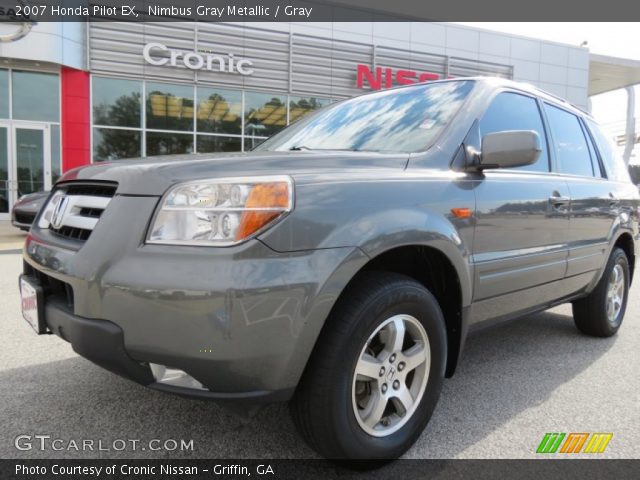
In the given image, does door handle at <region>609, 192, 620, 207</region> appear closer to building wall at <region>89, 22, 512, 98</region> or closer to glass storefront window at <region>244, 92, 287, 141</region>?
glass storefront window at <region>244, 92, 287, 141</region>

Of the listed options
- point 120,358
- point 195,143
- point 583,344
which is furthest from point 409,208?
point 195,143

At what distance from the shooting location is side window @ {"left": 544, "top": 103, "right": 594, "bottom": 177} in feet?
11.1

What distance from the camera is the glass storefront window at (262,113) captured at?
50.4 ft

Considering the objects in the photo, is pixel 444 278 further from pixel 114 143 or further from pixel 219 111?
pixel 219 111

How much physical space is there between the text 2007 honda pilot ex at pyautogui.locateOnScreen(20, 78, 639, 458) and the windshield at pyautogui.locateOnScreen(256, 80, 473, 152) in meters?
0.01

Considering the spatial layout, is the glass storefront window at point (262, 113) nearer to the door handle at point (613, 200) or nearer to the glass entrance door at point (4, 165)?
the glass entrance door at point (4, 165)

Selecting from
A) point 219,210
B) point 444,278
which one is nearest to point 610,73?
point 444,278

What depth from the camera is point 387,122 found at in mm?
2742

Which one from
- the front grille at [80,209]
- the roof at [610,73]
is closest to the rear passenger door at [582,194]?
the front grille at [80,209]

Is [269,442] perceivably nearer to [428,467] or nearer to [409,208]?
[428,467]

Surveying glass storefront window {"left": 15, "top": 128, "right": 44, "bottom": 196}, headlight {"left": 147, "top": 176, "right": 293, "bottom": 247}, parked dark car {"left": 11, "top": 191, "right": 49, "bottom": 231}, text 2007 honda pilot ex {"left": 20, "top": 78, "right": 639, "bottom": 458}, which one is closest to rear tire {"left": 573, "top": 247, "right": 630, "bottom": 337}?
text 2007 honda pilot ex {"left": 20, "top": 78, "right": 639, "bottom": 458}

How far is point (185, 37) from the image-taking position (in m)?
14.4

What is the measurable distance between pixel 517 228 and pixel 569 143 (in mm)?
1290

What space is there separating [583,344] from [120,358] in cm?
351
